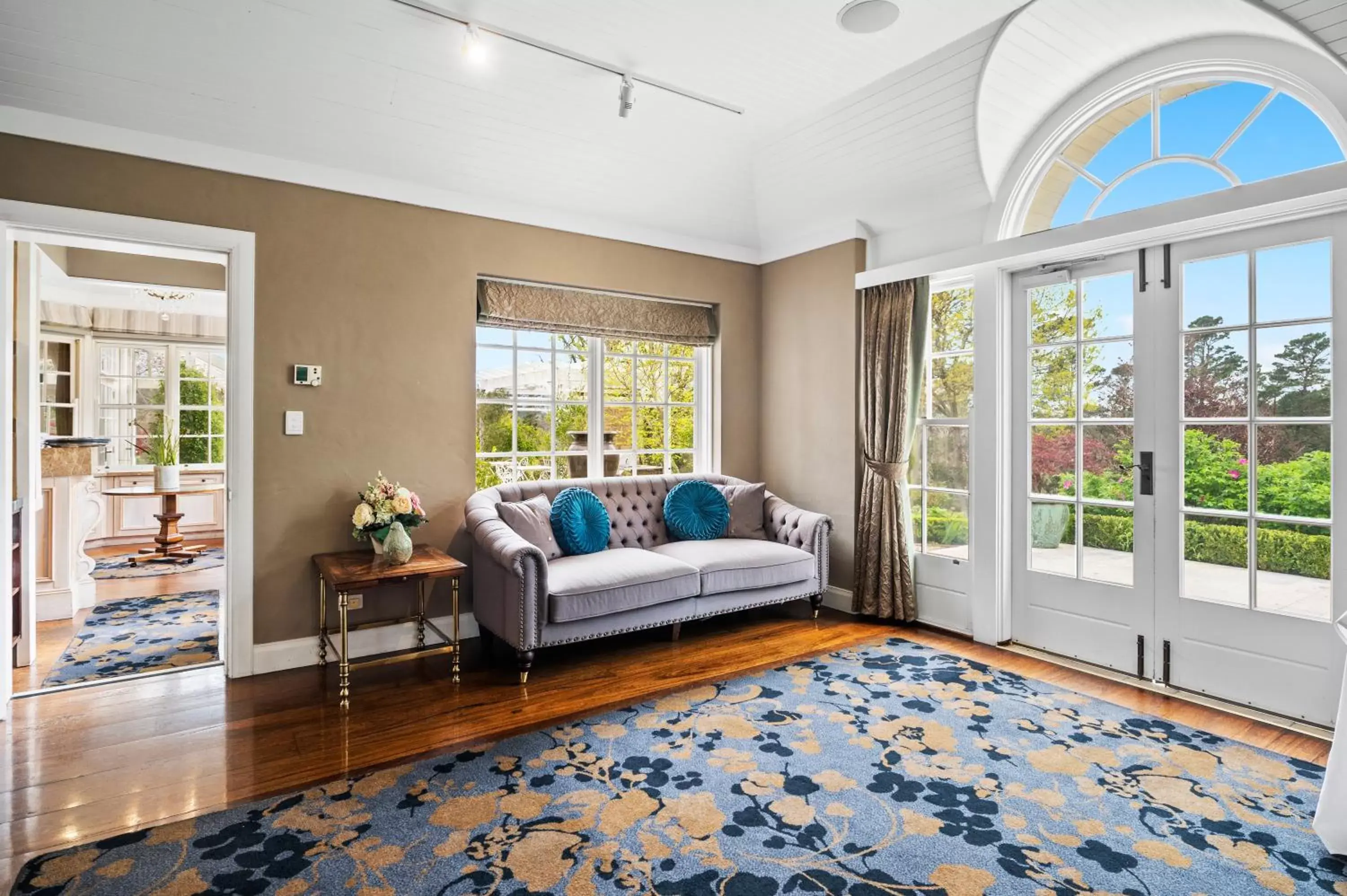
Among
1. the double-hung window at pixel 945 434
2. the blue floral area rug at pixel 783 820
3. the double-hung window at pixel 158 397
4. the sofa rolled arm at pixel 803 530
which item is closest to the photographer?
the blue floral area rug at pixel 783 820

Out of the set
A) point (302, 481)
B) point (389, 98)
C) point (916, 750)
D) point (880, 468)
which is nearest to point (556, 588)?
point (302, 481)

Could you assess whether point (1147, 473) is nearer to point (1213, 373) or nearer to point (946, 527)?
point (1213, 373)

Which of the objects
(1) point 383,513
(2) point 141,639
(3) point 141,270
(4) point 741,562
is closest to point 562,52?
(1) point 383,513

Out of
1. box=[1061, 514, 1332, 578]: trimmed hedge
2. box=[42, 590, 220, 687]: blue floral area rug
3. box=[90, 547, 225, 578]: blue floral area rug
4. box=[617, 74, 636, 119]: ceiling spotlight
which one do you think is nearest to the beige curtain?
box=[1061, 514, 1332, 578]: trimmed hedge

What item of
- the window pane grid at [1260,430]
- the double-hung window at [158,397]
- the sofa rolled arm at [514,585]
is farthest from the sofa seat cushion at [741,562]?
the double-hung window at [158,397]

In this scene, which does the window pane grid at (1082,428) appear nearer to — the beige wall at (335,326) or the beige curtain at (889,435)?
the beige curtain at (889,435)

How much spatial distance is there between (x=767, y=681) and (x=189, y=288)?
5.75 metres

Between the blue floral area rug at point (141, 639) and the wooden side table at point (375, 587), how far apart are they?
0.85 m

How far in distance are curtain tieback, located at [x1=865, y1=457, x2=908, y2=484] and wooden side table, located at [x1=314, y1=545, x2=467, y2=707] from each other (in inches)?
101

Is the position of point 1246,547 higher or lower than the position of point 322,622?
higher

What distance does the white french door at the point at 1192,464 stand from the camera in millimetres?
2979

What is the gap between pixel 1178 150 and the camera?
334 centimetres

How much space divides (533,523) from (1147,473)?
3108 mm

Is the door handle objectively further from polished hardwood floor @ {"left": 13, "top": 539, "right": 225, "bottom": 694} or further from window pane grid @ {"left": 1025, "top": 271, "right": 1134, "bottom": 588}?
polished hardwood floor @ {"left": 13, "top": 539, "right": 225, "bottom": 694}
